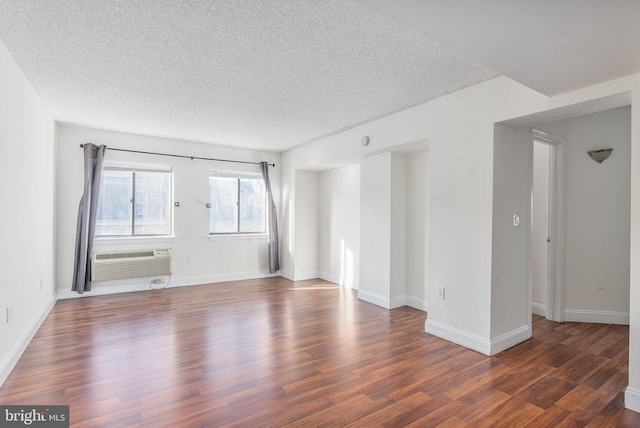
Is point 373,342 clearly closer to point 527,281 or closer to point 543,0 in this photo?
point 527,281

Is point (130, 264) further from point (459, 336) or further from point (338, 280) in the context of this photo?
point (459, 336)

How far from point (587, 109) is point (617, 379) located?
80.8 inches

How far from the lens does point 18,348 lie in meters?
2.70

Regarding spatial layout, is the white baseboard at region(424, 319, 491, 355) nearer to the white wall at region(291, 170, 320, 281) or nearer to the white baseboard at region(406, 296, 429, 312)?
the white baseboard at region(406, 296, 429, 312)

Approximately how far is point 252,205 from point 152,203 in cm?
172

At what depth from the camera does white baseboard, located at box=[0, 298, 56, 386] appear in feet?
7.73

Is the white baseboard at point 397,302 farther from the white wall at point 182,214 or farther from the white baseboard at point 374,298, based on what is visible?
the white wall at point 182,214

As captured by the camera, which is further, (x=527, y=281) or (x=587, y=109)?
(x=527, y=281)

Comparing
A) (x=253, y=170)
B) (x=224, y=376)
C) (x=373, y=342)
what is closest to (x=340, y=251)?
(x=253, y=170)

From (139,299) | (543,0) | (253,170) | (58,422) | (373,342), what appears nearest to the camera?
(543,0)

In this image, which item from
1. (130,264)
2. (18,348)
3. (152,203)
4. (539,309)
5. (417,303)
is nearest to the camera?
(18,348)

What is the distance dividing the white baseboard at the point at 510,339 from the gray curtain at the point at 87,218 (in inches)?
204

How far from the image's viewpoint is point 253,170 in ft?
20.1

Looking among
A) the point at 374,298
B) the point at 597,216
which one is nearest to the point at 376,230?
the point at 374,298
